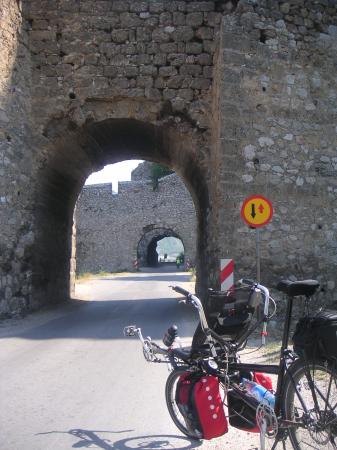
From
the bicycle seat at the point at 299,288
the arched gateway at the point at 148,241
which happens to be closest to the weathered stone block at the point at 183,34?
the bicycle seat at the point at 299,288

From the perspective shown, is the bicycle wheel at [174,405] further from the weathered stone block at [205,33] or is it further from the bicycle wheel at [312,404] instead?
the weathered stone block at [205,33]

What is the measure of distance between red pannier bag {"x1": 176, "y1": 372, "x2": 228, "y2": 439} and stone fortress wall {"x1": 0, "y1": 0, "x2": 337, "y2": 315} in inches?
225

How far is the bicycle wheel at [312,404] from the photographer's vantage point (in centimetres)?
270

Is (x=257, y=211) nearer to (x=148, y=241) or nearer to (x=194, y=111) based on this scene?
(x=194, y=111)

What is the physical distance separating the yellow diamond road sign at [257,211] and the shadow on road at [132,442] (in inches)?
186

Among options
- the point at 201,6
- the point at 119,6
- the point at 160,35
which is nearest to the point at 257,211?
the point at 160,35

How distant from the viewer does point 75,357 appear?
6332 mm

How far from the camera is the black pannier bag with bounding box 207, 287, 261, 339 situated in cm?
318

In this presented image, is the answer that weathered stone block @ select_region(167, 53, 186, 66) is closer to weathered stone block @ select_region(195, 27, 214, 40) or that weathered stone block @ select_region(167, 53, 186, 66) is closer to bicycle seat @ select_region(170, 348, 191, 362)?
weathered stone block @ select_region(195, 27, 214, 40)

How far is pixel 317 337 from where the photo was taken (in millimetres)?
2684

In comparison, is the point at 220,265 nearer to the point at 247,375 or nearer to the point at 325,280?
the point at 325,280

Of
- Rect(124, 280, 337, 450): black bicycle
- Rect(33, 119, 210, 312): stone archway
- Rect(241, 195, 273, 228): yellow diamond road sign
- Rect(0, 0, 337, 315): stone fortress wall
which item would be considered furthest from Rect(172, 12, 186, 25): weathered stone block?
Rect(124, 280, 337, 450): black bicycle

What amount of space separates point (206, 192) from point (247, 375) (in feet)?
25.1

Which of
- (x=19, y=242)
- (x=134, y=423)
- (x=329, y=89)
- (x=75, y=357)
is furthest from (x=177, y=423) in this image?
(x=329, y=89)
